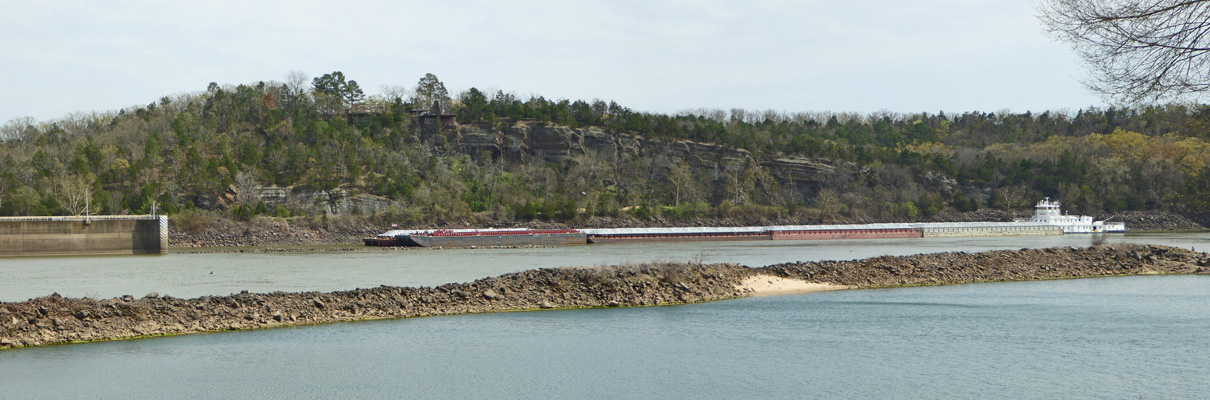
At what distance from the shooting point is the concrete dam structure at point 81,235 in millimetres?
60219

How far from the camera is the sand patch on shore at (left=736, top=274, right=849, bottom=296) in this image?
3193 centimetres

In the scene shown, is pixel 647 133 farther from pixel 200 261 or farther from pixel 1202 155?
pixel 200 261

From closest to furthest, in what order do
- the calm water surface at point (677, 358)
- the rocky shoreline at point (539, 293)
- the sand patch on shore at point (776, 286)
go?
the calm water surface at point (677, 358), the rocky shoreline at point (539, 293), the sand patch on shore at point (776, 286)

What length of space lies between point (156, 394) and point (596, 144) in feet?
372

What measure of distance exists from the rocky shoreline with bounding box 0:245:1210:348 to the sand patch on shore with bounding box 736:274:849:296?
288 millimetres

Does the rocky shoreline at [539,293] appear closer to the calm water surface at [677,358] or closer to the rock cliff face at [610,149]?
the calm water surface at [677,358]

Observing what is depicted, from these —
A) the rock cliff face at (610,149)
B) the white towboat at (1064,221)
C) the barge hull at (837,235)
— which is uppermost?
the rock cliff face at (610,149)

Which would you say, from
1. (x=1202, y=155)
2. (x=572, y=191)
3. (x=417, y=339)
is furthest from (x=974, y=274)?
(x=1202, y=155)

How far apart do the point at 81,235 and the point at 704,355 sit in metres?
57.6

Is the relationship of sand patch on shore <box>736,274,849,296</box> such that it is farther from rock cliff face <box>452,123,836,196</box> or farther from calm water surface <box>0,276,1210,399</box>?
rock cliff face <box>452,123,836,196</box>

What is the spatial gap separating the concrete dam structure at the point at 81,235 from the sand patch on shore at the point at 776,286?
47.6 metres

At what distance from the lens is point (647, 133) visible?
13362cm

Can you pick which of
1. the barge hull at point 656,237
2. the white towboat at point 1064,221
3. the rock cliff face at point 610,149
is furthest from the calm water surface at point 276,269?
the rock cliff face at point 610,149

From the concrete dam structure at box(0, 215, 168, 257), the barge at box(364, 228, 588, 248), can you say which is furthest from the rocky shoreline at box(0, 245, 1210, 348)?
the concrete dam structure at box(0, 215, 168, 257)
